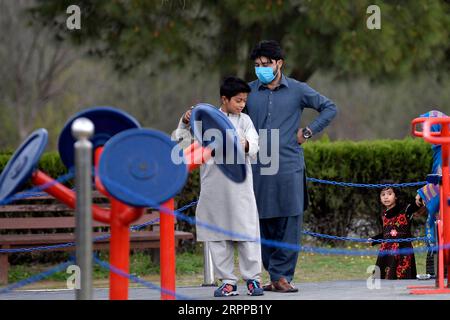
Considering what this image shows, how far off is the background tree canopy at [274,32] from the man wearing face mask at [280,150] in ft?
21.6

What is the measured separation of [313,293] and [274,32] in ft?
29.4

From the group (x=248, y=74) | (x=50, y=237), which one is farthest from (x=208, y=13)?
(x=50, y=237)

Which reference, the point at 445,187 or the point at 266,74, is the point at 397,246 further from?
the point at 266,74

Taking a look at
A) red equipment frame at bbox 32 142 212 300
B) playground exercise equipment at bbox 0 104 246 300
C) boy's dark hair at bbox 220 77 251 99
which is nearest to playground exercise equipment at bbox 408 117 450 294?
boy's dark hair at bbox 220 77 251 99

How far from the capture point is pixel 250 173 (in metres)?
8.83

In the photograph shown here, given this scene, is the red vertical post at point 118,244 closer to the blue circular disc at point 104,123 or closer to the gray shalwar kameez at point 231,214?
the blue circular disc at point 104,123

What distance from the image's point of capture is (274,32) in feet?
58.0

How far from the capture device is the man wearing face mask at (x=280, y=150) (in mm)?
9109

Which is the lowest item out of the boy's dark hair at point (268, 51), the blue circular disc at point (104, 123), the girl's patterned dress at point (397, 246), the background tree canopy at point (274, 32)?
the girl's patterned dress at point (397, 246)

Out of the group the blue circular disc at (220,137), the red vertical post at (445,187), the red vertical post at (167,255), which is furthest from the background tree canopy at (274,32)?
the red vertical post at (167,255)

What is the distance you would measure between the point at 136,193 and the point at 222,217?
2279mm

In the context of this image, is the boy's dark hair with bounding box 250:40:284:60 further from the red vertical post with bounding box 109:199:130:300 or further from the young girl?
the red vertical post with bounding box 109:199:130:300

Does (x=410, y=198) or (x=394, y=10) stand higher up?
(x=394, y=10)
